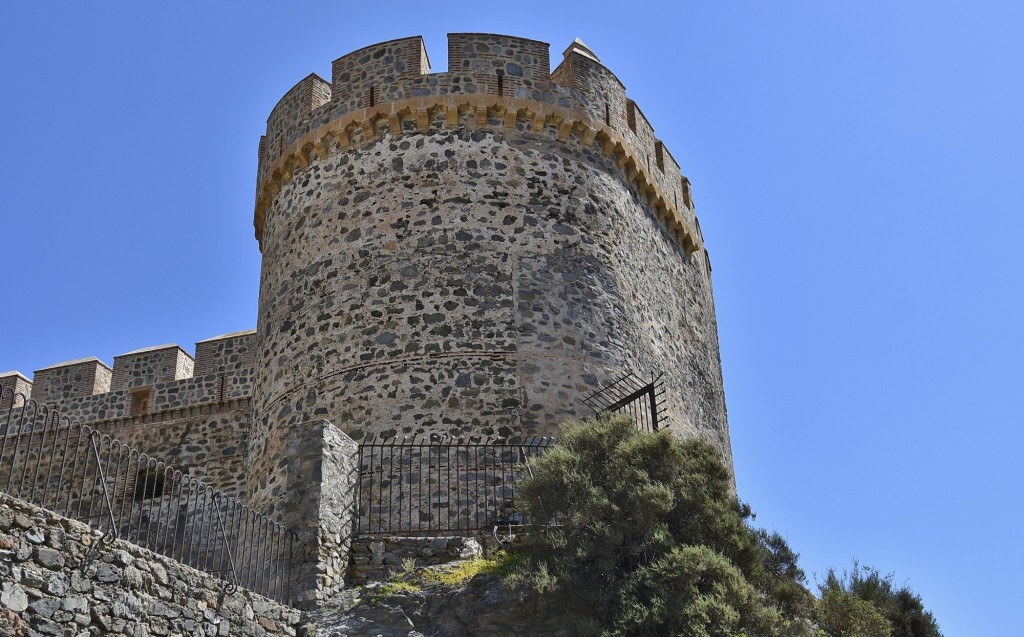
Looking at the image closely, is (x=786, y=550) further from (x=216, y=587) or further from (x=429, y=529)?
(x=216, y=587)

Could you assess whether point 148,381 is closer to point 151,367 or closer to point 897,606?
point 151,367

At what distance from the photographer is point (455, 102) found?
16.0 m

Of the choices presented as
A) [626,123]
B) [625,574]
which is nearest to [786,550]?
[625,574]

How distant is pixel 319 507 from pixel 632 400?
4637 millimetres

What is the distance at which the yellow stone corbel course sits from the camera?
16.0 m

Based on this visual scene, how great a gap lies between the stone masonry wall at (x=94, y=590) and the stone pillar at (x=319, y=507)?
0.94 m

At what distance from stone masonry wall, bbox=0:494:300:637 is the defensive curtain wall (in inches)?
97.5

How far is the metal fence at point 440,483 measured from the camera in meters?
13.1

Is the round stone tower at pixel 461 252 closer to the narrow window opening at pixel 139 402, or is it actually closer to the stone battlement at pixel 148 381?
the stone battlement at pixel 148 381

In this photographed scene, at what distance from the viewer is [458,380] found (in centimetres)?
1415

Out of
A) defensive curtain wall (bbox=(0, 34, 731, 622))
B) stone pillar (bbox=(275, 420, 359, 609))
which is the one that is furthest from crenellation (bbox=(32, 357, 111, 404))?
stone pillar (bbox=(275, 420, 359, 609))

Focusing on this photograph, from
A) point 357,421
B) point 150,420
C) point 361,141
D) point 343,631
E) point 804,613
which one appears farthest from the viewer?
point 150,420

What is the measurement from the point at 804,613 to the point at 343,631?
14.7 ft

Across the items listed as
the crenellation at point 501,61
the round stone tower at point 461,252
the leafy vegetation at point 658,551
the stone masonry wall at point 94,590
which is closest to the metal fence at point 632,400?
the round stone tower at point 461,252
